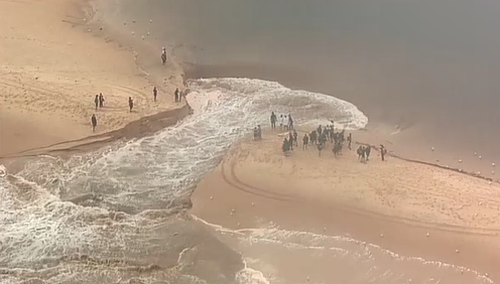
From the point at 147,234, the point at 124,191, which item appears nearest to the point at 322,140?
the point at 124,191

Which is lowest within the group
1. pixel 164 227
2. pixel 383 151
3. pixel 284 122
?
pixel 164 227

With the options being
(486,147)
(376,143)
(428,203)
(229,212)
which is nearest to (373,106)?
(376,143)

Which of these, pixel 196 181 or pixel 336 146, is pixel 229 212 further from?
pixel 336 146

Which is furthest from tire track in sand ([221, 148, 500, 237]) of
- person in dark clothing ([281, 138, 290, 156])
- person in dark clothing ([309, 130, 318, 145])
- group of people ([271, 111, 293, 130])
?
group of people ([271, 111, 293, 130])

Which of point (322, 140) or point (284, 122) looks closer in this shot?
point (322, 140)

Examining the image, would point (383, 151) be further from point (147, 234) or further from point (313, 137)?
point (147, 234)

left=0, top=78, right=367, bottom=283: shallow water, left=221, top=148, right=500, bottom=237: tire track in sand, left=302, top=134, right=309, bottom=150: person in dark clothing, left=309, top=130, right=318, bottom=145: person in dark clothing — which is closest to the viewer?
left=0, top=78, right=367, bottom=283: shallow water

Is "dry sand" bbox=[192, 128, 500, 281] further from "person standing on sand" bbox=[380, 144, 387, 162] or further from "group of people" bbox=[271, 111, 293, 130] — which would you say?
"group of people" bbox=[271, 111, 293, 130]
